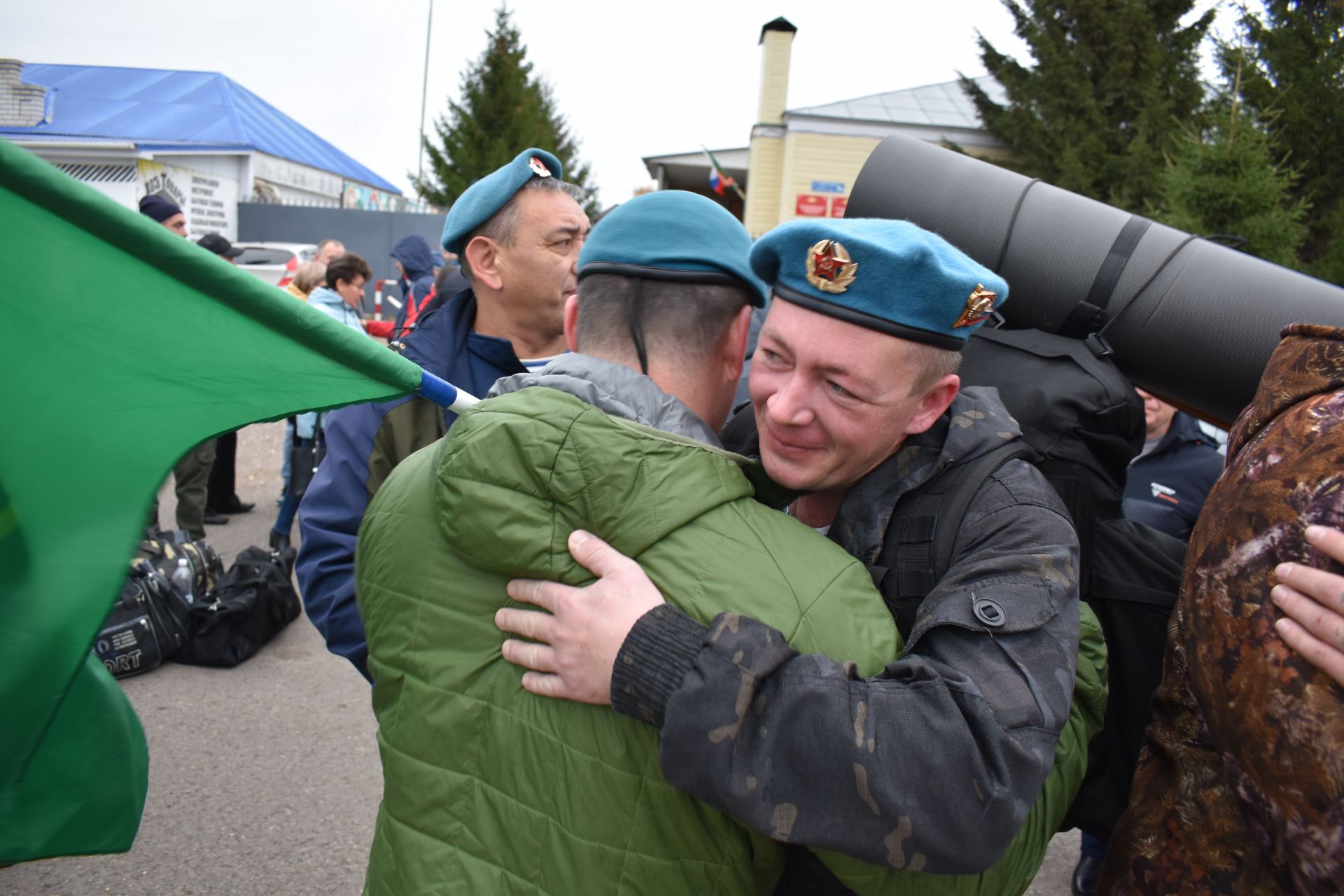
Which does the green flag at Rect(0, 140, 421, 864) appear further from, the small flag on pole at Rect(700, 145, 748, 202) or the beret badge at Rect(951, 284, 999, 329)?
the small flag on pole at Rect(700, 145, 748, 202)

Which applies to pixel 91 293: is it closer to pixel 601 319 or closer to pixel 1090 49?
pixel 601 319

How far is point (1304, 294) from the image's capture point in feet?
5.38

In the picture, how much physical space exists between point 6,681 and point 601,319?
0.90m

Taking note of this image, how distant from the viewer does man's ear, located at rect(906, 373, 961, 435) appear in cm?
144

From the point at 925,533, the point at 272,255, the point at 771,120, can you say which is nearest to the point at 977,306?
the point at 925,533

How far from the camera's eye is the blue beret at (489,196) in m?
2.52

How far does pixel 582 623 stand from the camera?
114 cm

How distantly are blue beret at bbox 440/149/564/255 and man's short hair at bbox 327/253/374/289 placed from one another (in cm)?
515

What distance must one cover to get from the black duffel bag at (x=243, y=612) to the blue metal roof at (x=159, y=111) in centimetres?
2489

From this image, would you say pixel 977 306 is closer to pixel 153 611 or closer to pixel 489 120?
pixel 153 611

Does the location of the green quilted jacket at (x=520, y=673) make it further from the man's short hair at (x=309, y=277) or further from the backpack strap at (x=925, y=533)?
the man's short hair at (x=309, y=277)

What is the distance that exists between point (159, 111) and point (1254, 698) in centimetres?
3540

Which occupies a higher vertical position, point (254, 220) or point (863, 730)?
point (863, 730)

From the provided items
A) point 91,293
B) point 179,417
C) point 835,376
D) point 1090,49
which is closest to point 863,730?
point 835,376
